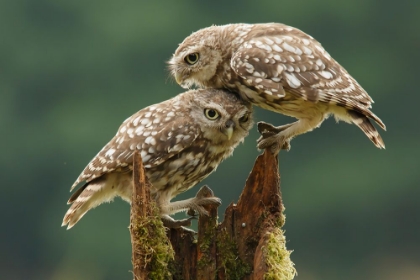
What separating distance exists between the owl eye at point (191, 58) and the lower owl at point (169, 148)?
9.2 inches

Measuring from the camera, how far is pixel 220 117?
6453 millimetres

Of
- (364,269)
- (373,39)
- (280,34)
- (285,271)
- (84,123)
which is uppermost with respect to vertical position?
(373,39)

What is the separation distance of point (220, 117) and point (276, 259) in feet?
3.26

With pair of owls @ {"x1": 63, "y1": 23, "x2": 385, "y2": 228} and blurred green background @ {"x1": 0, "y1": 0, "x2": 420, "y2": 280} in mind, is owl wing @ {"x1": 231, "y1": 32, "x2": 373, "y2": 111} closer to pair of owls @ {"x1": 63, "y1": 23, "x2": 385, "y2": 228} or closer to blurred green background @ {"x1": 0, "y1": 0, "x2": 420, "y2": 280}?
pair of owls @ {"x1": 63, "y1": 23, "x2": 385, "y2": 228}

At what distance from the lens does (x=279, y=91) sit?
6344 mm

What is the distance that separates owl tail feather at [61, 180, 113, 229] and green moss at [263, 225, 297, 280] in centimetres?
112

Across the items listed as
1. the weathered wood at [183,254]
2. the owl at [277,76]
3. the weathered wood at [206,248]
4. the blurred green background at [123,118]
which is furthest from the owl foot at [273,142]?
the blurred green background at [123,118]

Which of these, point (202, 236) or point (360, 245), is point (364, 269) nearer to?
point (360, 245)

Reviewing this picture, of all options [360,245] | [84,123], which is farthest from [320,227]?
[84,123]

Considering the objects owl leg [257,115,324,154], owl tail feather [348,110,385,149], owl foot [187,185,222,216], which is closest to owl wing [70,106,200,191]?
owl foot [187,185,222,216]

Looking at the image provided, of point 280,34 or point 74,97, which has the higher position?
point 74,97

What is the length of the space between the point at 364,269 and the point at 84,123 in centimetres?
583

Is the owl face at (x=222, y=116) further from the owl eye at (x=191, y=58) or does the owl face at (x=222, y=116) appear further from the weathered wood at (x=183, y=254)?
the weathered wood at (x=183, y=254)

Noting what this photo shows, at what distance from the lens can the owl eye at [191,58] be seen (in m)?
6.75
